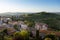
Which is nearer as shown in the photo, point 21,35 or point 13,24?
point 21,35

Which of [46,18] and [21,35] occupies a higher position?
[46,18]

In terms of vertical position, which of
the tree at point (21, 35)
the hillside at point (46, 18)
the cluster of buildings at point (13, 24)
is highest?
the hillside at point (46, 18)

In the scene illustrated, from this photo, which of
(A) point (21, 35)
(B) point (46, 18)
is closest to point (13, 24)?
(A) point (21, 35)

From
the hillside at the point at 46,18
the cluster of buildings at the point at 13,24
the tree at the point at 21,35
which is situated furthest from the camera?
the hillside at the point at 46,18

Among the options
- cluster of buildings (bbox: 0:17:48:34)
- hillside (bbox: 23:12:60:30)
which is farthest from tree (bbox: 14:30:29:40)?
hillside (bbox: 23:12:60:30)

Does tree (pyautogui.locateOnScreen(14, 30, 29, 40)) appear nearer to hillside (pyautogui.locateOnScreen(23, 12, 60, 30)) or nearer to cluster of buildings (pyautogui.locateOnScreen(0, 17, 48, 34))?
cluster of buildings (pyautogui.locateOnScreen(0, 17, 48, 34))

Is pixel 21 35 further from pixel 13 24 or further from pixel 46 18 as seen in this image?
pixel 46 18

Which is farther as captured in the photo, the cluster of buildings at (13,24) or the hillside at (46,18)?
the hillside at (46,18)

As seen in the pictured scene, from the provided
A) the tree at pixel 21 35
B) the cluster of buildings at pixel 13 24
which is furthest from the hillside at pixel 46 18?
the tree at pixel 21 35

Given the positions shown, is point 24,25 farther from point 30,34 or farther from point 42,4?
point 42,4

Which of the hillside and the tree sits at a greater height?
the hillside

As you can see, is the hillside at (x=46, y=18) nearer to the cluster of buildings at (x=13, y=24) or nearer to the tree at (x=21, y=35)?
the cluster of buildings at (x=13, y=24)

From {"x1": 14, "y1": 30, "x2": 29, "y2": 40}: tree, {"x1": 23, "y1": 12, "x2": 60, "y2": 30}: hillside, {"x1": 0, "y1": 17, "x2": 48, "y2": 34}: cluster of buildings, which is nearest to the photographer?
{"x1": 14, "y1": 30, "x2": 29, "y2": 40}: tree
